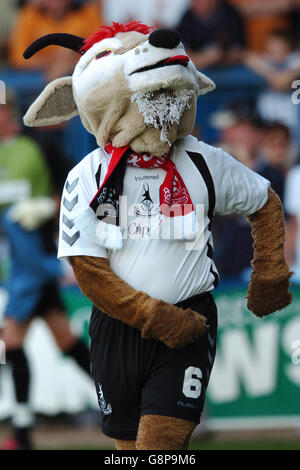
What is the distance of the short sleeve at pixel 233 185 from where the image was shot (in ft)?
11.1

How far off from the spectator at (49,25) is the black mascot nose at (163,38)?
352cm

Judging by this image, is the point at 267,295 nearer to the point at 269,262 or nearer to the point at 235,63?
the point at 269,262

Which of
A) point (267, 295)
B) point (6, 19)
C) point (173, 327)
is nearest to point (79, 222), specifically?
point (173, 327)

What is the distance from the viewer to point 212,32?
666cm

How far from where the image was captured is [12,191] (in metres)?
6.29

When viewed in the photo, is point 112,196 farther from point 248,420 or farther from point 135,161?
point 248,420

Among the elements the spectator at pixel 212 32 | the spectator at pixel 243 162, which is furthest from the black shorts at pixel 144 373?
the spectator at pixel 212 32

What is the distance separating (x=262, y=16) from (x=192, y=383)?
4322 mm

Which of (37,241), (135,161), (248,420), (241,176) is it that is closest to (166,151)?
(135,161)

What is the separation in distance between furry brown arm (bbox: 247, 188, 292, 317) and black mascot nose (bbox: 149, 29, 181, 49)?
78 centimetres

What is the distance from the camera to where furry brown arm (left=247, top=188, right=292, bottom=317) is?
3.47 m

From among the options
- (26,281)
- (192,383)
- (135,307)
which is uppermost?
(135,307)

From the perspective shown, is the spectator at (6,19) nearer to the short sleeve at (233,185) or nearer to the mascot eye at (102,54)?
the mascot eye at (102,54)

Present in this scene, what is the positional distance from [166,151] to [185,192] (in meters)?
0.17
